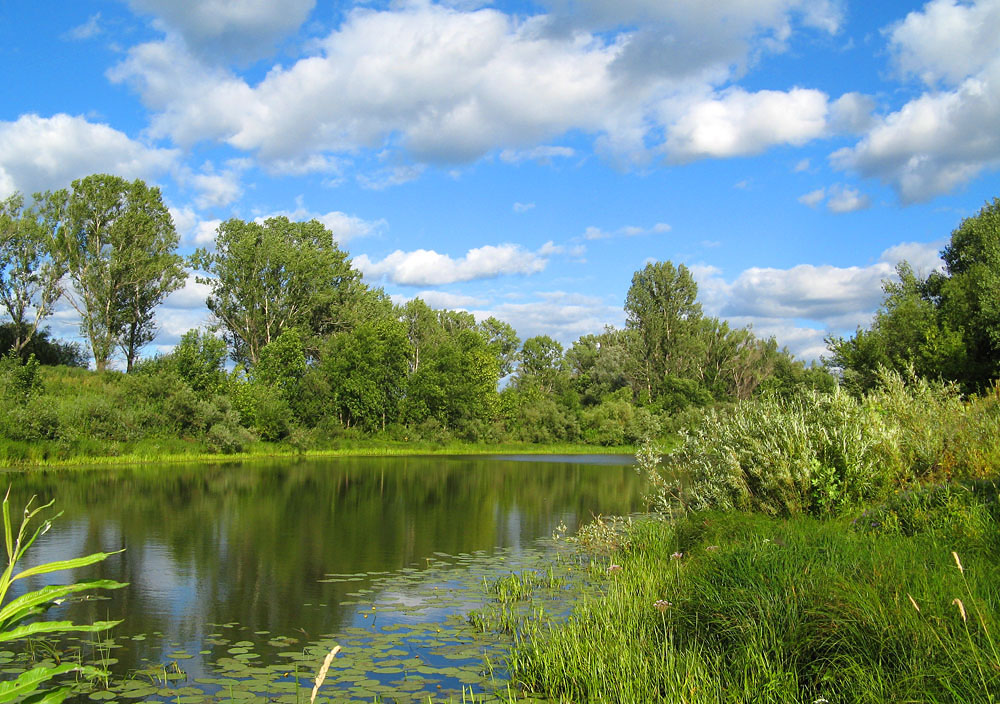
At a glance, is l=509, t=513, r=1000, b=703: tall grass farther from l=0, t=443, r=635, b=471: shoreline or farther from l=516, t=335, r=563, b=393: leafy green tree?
l=516, t=335, r=563, b=393: leafy green tree

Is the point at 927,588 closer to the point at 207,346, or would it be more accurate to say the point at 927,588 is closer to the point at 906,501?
the point at 906,501

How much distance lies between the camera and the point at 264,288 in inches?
2375

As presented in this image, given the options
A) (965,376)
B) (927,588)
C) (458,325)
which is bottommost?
(927,588)

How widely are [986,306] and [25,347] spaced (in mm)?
55446

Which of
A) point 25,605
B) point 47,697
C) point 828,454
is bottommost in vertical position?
point 828,454

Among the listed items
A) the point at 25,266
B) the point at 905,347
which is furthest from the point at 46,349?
the point at 905,347

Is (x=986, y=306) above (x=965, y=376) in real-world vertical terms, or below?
above

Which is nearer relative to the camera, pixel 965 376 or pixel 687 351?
pixel 965 376

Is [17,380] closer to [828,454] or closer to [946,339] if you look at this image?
[828,454]

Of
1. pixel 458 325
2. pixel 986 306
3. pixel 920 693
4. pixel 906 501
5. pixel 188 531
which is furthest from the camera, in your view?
pixel 458 325

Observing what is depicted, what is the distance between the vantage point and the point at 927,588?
6.05m

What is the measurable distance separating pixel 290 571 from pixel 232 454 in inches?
1317

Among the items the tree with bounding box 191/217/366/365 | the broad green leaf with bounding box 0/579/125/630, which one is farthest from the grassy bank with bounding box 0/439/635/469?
the broad green leaf with bounding box 0/579/125/630

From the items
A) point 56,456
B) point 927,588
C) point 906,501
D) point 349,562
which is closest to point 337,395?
point 56,456
